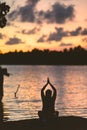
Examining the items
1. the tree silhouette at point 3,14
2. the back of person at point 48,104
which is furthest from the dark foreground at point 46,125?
the tree silhouette at point 3,14

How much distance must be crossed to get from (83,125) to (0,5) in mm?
22258

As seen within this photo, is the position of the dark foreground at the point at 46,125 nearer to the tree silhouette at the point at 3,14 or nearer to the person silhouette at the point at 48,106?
the person silhouette at the point at 48,106

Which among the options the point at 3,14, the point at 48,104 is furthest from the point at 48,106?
the point at 3,14

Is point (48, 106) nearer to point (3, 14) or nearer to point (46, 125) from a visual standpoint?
point (46, 125)

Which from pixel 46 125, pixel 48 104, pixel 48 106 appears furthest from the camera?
pixel 48 106

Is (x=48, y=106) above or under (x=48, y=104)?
under

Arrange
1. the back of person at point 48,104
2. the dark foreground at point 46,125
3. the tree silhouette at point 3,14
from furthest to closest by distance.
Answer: the tree silhouette at point 3,14
the back of person at point 48,104
the dark foreground at point 46,125

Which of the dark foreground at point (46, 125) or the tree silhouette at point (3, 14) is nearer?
the dark foreground at point (46, 125)

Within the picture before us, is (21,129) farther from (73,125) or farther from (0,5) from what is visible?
(0,5)

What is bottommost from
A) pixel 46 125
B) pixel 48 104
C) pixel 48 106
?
pixel 46 125

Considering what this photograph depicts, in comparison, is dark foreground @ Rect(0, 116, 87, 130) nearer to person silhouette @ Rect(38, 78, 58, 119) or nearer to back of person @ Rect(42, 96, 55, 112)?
person silhouette @ Rect(38, 78, 58, 119)

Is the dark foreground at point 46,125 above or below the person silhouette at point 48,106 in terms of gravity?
below

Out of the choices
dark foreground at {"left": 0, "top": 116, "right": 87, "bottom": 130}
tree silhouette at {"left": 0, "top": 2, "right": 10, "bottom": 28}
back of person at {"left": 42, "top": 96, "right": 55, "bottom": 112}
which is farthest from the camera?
tree silhouette at {"left": 0, "top": 2, "right": 10, "bottom": 28}

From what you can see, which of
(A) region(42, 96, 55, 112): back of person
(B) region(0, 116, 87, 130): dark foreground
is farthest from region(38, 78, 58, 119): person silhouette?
(B) region(0, 116, 87, 130): dark foreground
